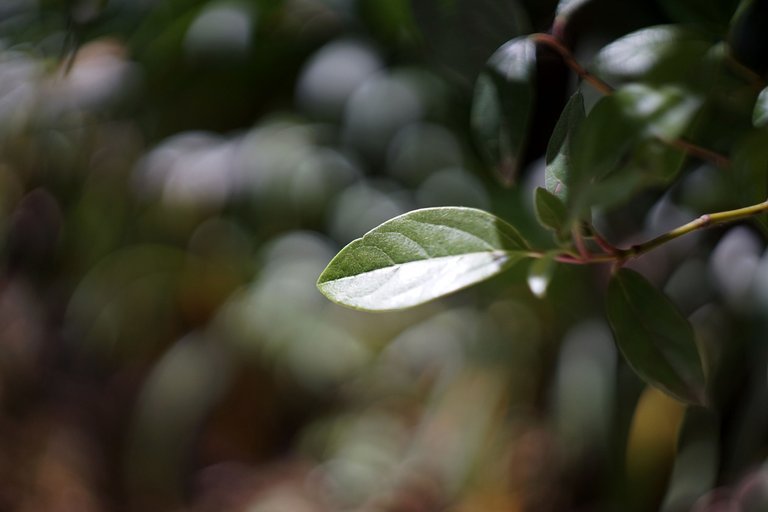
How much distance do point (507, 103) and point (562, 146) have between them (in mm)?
60

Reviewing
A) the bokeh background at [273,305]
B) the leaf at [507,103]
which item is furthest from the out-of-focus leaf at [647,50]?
the bokeh background at [273,305]


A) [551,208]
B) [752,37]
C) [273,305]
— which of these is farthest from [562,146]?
[273,305]

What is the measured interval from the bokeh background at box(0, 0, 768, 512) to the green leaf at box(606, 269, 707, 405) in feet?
0.94

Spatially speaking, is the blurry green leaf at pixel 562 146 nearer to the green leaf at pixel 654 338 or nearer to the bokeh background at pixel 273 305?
A: the green leaf at pixel 654 338

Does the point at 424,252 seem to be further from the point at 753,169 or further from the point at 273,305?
the point at 273,305

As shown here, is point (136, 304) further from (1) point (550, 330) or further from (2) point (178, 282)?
(1) point (550, 330)

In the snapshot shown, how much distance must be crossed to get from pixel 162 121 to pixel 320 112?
0.21 metres

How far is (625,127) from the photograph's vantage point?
0.50 feet

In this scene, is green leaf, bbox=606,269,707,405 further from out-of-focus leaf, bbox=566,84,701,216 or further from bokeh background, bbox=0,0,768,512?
bokeh background, bbox=0,0,768,512

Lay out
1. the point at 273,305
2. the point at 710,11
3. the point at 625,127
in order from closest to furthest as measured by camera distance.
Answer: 1. the point at 625,127
2. the point at 710,11
3. the point at 273,305

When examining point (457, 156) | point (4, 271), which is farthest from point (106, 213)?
point (457, 156)

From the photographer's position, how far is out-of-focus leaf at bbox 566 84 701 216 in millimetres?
151

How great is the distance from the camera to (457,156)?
0.70 metres

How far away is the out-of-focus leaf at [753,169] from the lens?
0.69 feet
